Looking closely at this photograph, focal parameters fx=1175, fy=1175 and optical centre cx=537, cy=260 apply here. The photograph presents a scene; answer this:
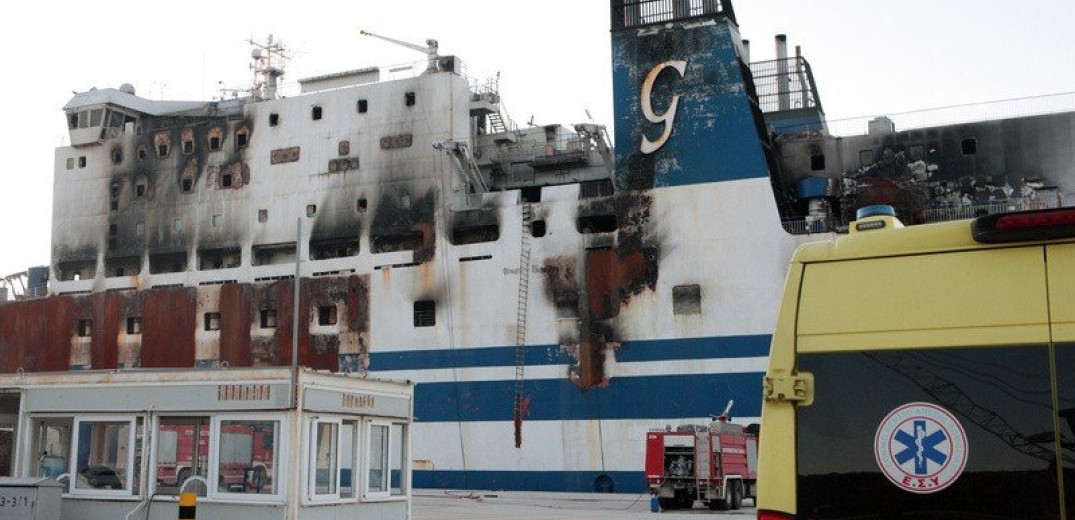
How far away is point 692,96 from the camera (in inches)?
1194

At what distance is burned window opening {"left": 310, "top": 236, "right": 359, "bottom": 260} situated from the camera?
115ft

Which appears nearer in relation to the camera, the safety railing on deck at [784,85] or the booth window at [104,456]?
the booth window at [104,456]

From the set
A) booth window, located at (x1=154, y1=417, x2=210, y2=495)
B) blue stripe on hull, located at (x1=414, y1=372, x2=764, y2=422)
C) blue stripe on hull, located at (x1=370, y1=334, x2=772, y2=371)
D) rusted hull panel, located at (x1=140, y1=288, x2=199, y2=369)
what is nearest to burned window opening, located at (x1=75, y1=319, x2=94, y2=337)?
rusted hull panel, located at (x1=140, y1=288, x2=199, y2=369)

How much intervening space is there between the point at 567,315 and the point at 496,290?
86.9 inches

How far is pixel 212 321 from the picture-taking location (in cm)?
3566

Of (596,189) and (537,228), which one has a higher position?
(596,189)

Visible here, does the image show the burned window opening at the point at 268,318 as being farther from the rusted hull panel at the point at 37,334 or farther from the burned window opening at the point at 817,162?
the burned window opening at the point at 817,162

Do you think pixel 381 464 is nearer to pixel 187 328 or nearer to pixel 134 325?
pixel 187 328

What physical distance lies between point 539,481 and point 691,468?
22.4ft

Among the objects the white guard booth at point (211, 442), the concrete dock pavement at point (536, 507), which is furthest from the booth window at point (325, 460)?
the concrete dock pavement at point (536, 507)

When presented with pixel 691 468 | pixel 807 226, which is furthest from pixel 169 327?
pixel 807 226

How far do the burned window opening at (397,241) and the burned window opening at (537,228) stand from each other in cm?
354

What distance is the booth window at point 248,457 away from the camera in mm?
13992

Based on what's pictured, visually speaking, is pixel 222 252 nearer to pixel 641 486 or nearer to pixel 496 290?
pixel 496 290
